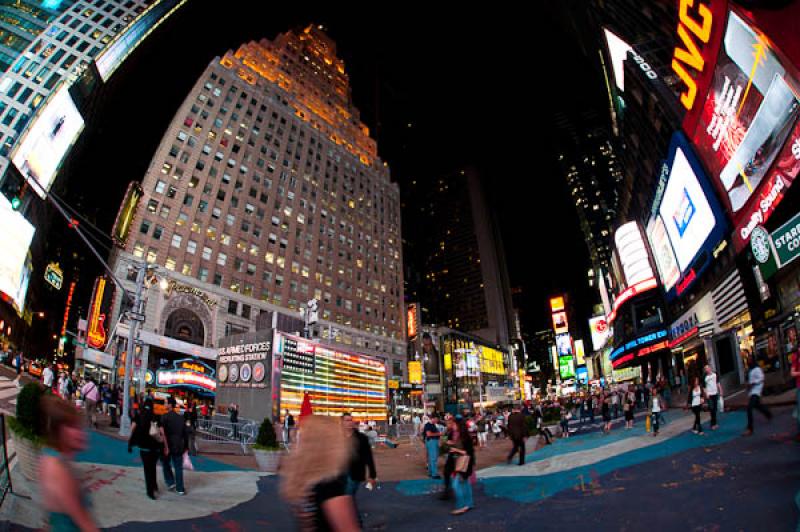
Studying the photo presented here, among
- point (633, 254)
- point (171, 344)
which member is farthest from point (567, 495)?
point (171, 344)

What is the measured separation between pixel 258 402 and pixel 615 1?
40044mm

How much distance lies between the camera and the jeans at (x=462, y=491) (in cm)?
866

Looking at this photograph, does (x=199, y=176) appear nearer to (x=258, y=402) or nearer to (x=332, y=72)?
(x=258, y=402)

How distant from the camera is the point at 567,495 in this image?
8.90m

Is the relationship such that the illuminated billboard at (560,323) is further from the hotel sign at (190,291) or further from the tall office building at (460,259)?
the hotel sign at (190,291)

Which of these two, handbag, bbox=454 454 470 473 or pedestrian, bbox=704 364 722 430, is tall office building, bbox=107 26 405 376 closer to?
handbag, bbox=454 454 470 473

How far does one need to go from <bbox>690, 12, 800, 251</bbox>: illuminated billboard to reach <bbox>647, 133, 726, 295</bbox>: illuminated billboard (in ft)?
6.04

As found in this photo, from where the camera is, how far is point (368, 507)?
386 inches

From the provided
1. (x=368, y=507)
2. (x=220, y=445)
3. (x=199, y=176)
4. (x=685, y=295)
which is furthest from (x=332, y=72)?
(x=368, y=507)

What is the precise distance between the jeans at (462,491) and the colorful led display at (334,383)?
20.1 metres

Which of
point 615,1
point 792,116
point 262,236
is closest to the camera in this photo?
point 792,116

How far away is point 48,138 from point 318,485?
36.3m

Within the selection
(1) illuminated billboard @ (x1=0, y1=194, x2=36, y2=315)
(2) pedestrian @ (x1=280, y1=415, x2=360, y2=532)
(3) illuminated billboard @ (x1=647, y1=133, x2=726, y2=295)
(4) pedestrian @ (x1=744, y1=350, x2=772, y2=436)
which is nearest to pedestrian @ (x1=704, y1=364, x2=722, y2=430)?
(4) pedestrian @ (x1=744, y1=350, x2=772, y2=436)

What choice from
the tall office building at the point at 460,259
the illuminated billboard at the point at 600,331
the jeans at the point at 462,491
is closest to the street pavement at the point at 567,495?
the jeans at the point at 462,491
